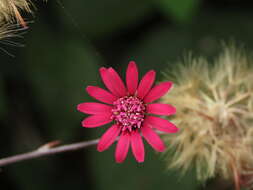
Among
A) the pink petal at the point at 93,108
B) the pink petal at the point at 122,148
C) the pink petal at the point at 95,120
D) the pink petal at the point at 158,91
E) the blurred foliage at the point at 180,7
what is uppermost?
the blurred foliage at the point at 180,7

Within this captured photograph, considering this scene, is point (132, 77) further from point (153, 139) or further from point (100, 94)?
point (153, 139)

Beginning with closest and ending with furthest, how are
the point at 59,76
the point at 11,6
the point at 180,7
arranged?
the point at 11,6 → the point at 180,7 → the point at 59,76

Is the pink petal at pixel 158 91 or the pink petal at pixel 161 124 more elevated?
the pink petal at pixel 158 91

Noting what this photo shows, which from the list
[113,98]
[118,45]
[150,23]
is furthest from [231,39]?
[113,98]

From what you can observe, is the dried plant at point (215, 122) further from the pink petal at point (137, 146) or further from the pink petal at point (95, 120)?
the pink petal at point (95, 120)

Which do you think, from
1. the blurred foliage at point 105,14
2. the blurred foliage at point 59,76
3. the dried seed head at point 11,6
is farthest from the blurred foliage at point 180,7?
the dried seed head at point 11,6

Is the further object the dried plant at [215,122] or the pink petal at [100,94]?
the dried plant at [215,122]

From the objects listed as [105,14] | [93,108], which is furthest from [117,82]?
[105,14]
